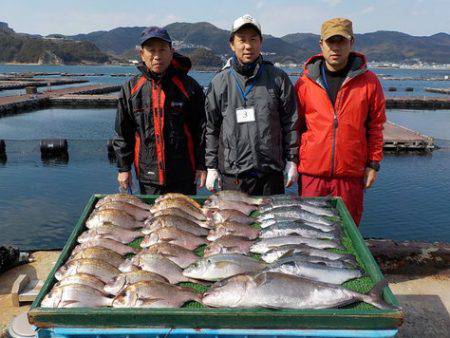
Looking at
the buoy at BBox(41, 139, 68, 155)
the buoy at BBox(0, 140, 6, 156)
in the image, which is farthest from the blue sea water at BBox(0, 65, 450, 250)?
the buoy at BBox(41, 139, 68, 155)

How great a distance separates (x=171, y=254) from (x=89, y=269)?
583mm

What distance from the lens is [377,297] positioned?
240 centimetres

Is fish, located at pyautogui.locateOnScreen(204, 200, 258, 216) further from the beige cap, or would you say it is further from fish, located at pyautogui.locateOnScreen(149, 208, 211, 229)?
the beige cap

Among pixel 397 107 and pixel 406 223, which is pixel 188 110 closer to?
pixel 406 223

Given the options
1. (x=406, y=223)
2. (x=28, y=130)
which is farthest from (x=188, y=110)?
(x=28, y=130)

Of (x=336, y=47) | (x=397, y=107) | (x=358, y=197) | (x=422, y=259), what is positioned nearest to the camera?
(x=336, y=47)

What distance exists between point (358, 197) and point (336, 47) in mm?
1799

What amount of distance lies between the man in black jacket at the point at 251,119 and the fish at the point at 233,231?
1248 mm

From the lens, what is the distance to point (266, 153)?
4.50m

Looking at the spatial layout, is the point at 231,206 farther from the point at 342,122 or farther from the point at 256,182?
the point at 342,122

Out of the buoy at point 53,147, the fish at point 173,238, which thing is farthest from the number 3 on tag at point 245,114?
the buoy at point 53,147

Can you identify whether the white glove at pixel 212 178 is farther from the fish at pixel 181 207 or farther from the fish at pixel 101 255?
the fish at pixel 101 255

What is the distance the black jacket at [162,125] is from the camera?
4.82 metres

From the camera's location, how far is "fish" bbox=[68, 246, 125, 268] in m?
2.89
